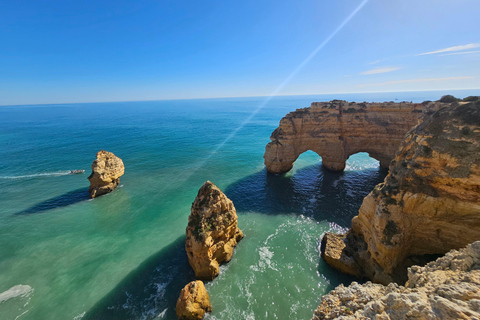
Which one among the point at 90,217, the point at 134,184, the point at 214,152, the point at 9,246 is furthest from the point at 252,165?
the point at 9,246

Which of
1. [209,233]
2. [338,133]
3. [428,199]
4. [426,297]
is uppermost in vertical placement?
[338,133]

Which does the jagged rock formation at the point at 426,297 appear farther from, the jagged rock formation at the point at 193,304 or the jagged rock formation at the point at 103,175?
the jagged rock formation at the point at 103,175

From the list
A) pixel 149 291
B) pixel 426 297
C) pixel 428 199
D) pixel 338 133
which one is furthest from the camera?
pixel 338 133

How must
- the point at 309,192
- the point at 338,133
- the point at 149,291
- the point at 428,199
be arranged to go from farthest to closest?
the point at 338,133
the point at 309,192
the point at 149,291
the point at 428,199

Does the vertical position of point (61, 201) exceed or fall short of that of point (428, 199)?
it falls short

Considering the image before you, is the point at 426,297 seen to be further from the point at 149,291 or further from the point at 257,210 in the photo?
the point at 257,210

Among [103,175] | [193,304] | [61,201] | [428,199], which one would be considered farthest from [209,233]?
[61,201]
